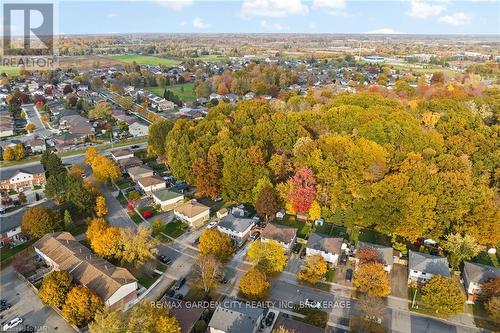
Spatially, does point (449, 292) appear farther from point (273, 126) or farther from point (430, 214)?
point (273, 126)

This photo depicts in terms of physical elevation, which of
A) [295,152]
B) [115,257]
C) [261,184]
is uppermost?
[295,152]

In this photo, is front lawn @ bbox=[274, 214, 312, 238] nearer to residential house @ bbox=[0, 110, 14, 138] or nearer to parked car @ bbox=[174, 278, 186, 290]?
parked car @ bbox=[174, 278, 186, 290]

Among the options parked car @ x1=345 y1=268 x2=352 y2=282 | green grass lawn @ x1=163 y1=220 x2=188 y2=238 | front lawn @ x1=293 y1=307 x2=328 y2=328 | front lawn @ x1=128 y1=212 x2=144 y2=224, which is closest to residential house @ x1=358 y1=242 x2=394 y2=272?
parked car @ x1=345 y1=268 x2=352 y2=282

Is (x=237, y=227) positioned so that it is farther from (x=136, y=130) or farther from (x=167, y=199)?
(x=136, y=130)

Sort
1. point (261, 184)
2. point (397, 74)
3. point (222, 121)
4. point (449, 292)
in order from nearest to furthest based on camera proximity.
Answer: point (449, 292) → point (261, 184) → point (222, 121) → point (397, 74)

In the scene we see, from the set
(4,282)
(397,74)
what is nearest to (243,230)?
(4,282)

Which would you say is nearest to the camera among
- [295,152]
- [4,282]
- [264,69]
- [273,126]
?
[4,282]

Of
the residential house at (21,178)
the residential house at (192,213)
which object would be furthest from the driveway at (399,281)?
the residential house at (21,178)
